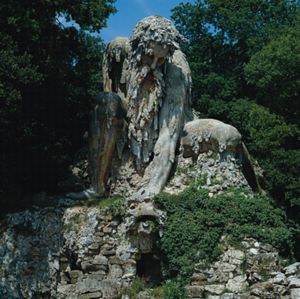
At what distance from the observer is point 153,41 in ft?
49.6

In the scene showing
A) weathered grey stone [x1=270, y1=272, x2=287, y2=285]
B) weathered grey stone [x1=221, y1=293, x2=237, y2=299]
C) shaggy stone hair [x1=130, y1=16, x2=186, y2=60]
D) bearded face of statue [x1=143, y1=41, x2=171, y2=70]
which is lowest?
weathered grey stone [x1=221, y1=293, x2=237, y2=299]

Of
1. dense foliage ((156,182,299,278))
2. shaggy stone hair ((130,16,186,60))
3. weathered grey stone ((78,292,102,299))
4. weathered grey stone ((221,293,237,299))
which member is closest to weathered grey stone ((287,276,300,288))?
weathered grey stone ((221,293,237,299))

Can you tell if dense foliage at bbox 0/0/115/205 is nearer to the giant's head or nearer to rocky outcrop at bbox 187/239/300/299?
the giant's head

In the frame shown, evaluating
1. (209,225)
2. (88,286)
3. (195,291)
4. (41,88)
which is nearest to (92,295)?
(88,286)

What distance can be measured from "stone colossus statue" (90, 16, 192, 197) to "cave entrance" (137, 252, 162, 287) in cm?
151

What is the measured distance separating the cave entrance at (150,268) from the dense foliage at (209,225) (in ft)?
1.73

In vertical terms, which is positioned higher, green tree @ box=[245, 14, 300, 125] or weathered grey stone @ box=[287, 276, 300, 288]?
green tree @ box=[245, 14, 300, 125]

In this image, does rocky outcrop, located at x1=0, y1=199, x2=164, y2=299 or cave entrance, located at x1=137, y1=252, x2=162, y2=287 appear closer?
rocky outcrop, located at x1=0, y1=199, x2=164, y2=299

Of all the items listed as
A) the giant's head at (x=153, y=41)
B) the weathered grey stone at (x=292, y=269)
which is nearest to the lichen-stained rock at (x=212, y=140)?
the giant's head at (x=153, y=41)

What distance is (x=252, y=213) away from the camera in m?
14.4

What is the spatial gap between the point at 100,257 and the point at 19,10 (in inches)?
220

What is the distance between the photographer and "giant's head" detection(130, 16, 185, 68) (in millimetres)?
15164

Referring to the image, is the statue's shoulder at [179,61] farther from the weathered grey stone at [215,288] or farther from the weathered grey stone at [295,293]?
the weathered grey stone at [295,293]

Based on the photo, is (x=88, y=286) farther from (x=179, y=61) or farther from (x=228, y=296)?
(x=179, y=61)
